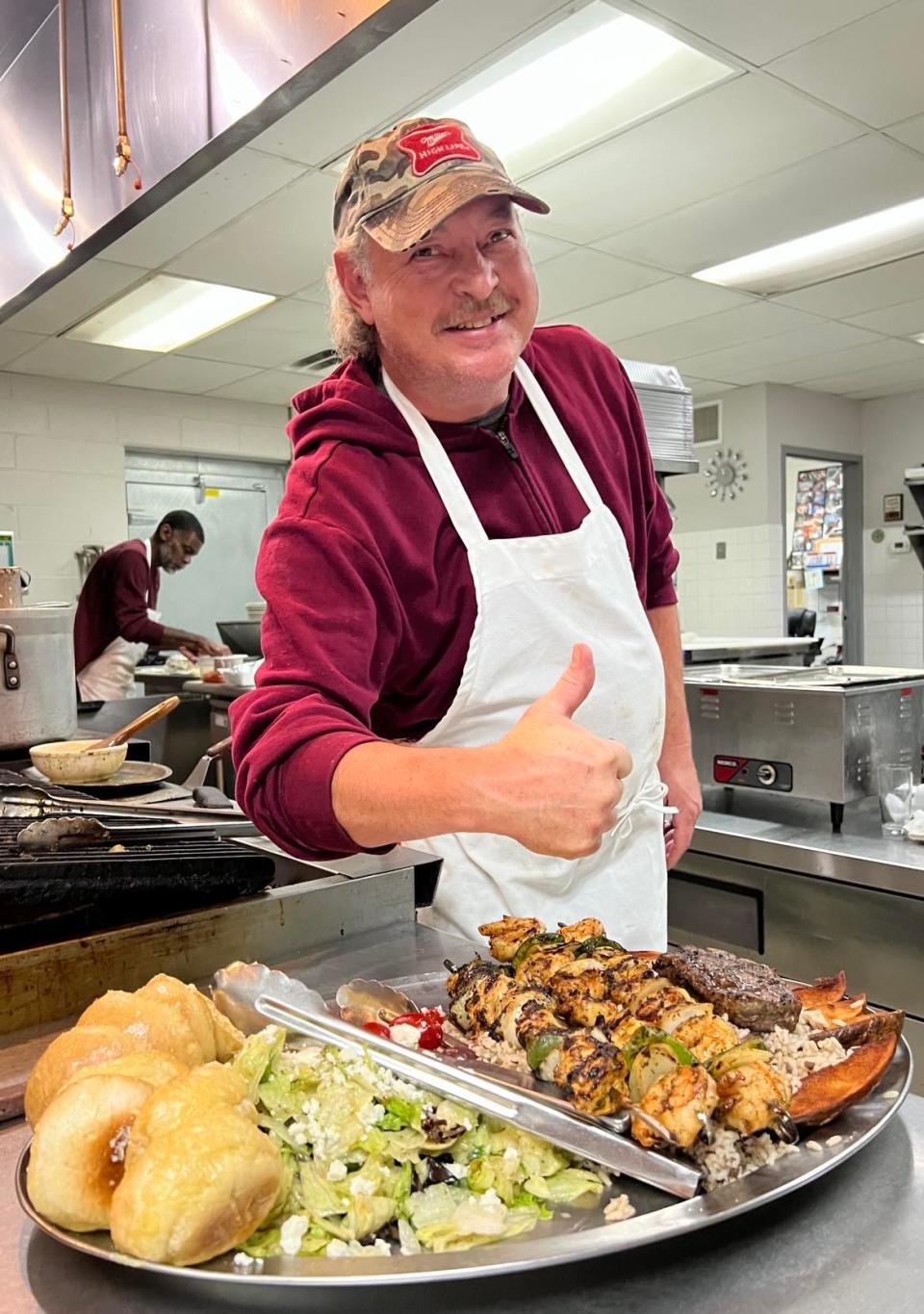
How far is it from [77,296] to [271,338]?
114 centimetres

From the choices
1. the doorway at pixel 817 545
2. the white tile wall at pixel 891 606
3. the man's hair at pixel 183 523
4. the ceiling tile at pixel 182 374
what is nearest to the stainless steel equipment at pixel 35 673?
the man's hair at pixel 183 523

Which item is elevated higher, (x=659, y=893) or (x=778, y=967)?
(x=659, y=893)

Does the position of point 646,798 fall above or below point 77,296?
below

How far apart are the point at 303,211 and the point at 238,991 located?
3862 mm

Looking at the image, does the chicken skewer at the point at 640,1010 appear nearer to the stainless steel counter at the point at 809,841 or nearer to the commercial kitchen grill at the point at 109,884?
the commercial kitchen grill at the point at 109,884

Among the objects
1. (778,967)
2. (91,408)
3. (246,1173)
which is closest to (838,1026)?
(246,1173)

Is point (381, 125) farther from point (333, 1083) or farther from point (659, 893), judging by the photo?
point (333, 1083)

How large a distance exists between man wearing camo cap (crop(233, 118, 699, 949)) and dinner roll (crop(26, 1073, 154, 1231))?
38 cm

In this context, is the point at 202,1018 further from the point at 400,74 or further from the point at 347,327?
the point at 400,74

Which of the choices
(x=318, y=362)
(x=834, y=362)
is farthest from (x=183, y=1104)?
(x=834, y=362)

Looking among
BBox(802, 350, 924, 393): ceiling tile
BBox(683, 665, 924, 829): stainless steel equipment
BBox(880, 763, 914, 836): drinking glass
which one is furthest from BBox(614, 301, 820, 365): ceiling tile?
BBox(880, 763, 914, 836): drinking glass

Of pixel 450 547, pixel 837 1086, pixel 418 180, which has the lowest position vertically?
pixel 837 1086

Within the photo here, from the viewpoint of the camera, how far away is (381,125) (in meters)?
3.53

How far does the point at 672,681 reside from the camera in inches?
72.1
